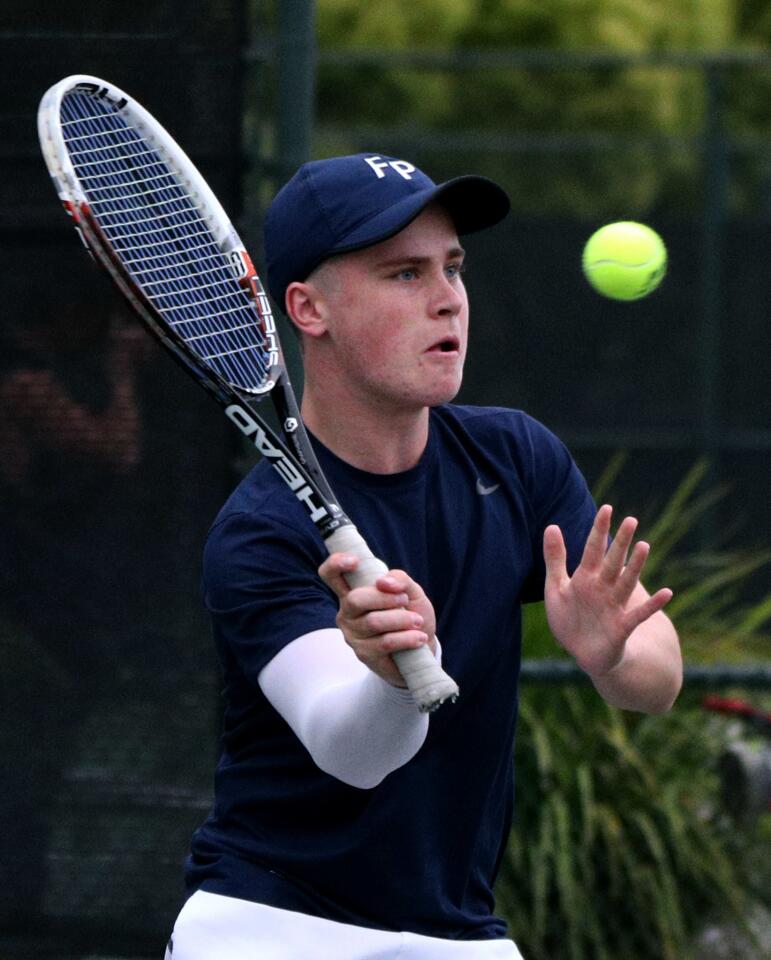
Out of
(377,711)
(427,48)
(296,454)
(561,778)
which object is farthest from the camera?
(427,48)

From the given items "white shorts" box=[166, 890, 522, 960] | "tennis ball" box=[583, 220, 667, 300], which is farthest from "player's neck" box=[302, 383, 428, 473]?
"tennis ball" box=[583, 220, 667, 300]

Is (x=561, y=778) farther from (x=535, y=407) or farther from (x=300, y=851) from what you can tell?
(x=535, y=407)

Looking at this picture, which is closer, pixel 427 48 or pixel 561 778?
pixel 561 778

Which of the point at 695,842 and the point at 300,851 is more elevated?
the point at 300,851

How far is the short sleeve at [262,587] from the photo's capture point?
2836 mm

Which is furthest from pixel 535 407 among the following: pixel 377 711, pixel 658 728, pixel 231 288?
pixel 377 711

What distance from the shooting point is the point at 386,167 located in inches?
123

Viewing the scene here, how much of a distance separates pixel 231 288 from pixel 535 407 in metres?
6.61

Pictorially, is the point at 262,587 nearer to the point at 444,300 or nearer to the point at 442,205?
the point at 444,300

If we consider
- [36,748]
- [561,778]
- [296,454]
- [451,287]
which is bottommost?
[561,778]

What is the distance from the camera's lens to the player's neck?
3.09 metres

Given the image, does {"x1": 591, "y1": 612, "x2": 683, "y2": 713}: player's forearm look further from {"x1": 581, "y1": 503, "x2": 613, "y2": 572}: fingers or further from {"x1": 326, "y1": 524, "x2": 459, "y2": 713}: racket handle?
{"x1": 326, "y1": 524, "x2": 459, "y2": 713}: racket handle

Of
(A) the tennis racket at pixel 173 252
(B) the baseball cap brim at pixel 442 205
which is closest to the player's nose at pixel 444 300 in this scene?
(B) the baseball cap brim at pixel 442 205

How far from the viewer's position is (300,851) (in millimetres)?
3049
